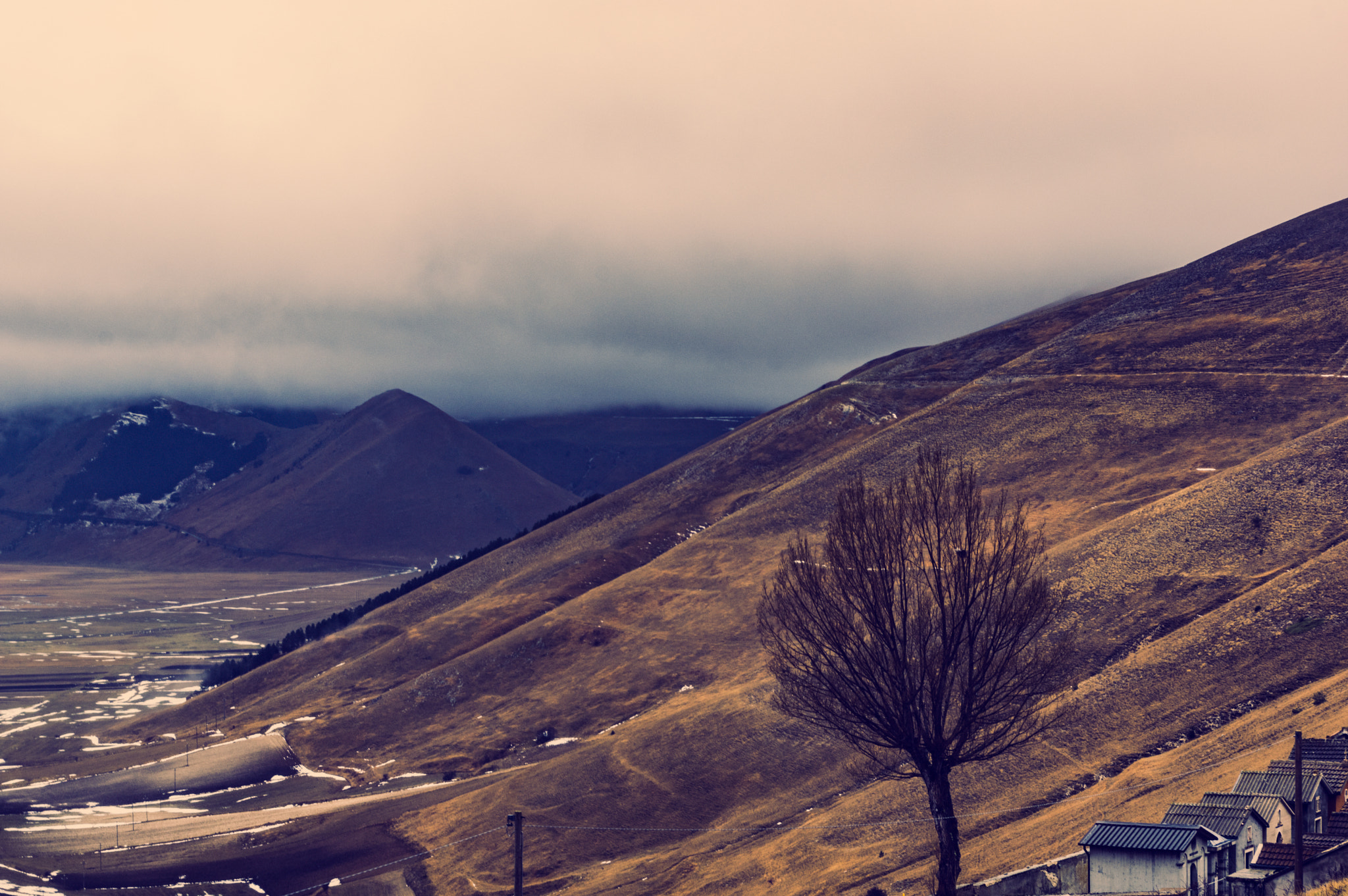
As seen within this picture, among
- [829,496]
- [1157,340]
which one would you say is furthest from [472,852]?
[1157,340]

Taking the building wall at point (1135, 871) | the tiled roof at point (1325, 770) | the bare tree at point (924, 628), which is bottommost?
the building wall at point (1135, 871)

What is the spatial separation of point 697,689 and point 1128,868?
47.2 m

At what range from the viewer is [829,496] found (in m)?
101

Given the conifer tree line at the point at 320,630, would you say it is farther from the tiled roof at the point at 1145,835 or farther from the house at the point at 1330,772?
the house at the point at 1330,772

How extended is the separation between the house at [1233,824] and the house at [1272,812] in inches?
4.5

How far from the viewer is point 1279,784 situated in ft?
115

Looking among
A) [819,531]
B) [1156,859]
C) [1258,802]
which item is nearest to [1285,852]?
[1258,802]

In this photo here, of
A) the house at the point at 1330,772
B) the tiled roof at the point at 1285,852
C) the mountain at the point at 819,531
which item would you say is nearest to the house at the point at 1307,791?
the house at the point at 1330,772

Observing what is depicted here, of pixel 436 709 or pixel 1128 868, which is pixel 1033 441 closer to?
pixel 436 709

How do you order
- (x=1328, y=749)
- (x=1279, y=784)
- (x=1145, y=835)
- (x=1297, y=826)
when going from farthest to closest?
(x=1328, y=749) < (x=1279, y=784) < (x=1145, y=835) < (x=1297, y=826)

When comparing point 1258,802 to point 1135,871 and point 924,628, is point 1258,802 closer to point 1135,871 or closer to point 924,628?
point 1135,871

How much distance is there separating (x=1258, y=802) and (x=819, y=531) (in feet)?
198

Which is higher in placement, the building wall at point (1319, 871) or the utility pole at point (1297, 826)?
the utility pole at point (1297, 826)

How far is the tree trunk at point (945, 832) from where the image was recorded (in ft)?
113
